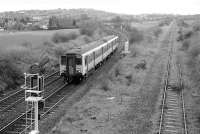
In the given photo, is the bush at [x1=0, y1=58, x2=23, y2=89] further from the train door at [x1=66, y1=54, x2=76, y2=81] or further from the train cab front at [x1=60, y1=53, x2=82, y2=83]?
the train door at [x1=66, y1=54, x2=76, y2=81]

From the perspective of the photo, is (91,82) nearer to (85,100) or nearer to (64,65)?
(64,65)

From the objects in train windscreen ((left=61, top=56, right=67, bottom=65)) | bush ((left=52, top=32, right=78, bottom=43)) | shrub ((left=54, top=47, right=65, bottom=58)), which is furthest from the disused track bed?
bush ((left=52, top=32, right=78, bottom=43))

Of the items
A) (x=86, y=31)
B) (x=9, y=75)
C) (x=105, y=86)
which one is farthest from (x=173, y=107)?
(x=86, y=31)

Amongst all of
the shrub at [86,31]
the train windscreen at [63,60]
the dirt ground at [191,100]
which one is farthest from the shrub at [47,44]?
the shrub at [86,31]

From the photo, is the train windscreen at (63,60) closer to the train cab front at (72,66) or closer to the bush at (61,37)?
the train cab front at (72,66)

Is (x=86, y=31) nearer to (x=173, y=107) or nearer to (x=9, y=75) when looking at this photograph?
(x=9, y=75)

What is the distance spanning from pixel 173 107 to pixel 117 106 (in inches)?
135

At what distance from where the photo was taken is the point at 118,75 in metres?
27.4

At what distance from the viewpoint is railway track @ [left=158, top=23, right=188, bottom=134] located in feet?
48.2

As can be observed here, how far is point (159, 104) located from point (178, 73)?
10184 millimetres

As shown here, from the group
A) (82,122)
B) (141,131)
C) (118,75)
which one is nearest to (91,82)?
(118,75)

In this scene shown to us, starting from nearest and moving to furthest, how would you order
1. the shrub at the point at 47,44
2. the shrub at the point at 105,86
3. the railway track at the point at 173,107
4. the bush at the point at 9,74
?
the railway track at the point at 173,107 < the shrub at the point at 105,86 < the bush at the point at 9,74 < the shrub at the point at 47,44

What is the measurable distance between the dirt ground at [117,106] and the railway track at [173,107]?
61cm

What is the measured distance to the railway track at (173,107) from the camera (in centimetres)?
1470
